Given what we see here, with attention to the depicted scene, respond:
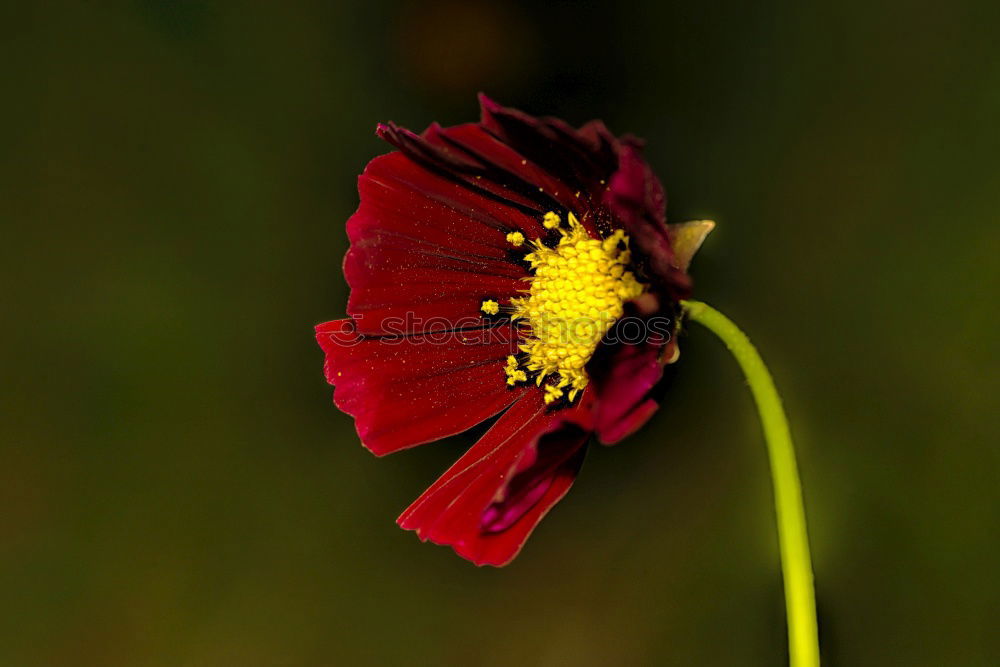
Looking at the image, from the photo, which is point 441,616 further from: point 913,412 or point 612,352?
point 612,352

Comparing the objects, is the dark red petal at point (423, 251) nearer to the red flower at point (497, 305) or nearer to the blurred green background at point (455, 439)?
the red flower at point (497, 305)

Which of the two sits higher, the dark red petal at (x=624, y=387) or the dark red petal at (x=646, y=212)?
the dark red petal at (x=646, y=212)

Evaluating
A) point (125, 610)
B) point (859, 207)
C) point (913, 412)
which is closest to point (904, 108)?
point (859, 207)

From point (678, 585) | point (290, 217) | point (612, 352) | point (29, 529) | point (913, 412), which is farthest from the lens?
point (290, 217)

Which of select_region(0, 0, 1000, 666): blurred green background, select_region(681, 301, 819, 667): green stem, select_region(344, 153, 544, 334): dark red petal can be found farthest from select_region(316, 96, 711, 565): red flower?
select_region(0, 0, 1000, 666): blurred green background

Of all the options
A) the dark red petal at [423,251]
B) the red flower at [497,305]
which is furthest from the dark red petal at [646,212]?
the dark red petal at [423,251]

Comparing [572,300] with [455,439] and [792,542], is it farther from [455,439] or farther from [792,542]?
A: [455,439]
